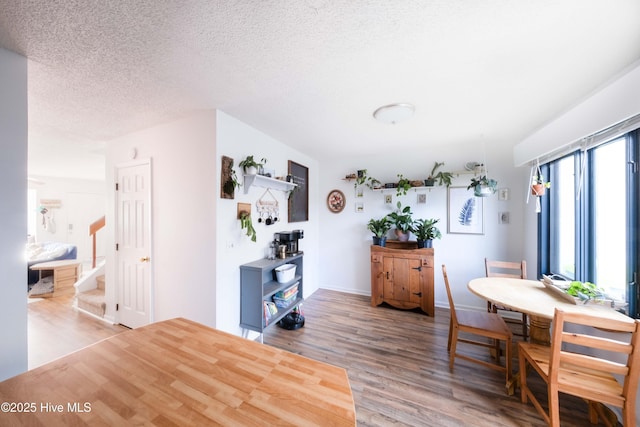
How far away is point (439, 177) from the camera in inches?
129

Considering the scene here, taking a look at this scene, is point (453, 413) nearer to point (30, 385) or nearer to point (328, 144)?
point (30, 385)

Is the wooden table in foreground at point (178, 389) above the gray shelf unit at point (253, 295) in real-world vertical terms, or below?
above

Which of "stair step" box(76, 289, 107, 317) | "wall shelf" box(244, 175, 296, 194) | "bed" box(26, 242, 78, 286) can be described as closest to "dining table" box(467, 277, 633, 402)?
"wall shelf" box(244, 175, 296, 194)

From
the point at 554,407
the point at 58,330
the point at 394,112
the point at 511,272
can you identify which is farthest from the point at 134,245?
the point at 511,272

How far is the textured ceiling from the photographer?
104 centimetres

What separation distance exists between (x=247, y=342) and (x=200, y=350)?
0.18 metres

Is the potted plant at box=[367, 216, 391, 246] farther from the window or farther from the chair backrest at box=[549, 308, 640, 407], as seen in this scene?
the chair backrest at box=[549, 308, 640, 407]

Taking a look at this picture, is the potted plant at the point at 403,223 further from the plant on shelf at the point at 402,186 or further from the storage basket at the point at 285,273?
the storage basket at the point at 285,273

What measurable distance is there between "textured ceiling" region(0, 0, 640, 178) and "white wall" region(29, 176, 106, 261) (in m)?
5.44

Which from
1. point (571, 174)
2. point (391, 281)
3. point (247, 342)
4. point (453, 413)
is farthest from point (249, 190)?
point (571, 174)

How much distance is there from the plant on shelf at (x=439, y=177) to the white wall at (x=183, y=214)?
2.95 metres

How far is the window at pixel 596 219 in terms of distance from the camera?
1.57m

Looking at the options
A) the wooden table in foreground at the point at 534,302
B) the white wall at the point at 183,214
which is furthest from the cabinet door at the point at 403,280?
the white wall at the point at 183,214

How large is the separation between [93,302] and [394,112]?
15.2ft
